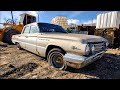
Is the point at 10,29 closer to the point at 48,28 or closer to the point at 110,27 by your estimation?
the point at 48,28

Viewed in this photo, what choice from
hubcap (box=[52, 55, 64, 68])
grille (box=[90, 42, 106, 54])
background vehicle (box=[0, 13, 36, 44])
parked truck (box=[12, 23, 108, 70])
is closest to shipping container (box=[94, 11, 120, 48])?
parked truck (box=[12, 23, 108, 70])

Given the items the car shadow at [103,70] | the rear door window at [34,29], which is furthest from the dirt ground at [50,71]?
the rear door window at [34,29]

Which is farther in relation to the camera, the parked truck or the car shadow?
the car shadow

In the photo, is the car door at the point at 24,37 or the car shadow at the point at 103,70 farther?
the car door at the point at 24,37

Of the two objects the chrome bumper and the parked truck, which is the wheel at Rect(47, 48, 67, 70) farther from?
the chrome bumper

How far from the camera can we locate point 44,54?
4.50m

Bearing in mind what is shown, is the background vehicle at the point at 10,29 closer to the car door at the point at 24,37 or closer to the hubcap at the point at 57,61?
the car door at the point at 24,37

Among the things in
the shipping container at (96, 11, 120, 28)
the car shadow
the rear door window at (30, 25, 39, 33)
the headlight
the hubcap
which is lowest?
the car shadow

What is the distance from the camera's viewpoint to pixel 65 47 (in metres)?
3.72

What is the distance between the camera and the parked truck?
3.46 meters

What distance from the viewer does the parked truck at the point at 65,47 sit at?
11.3 ft

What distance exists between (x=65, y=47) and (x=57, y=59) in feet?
1.86
